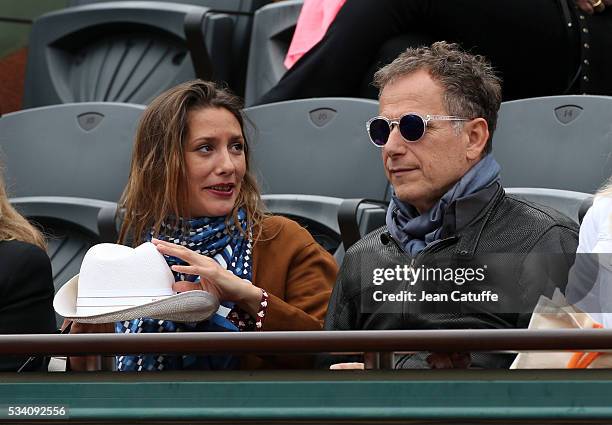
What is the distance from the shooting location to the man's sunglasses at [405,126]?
2.53 meters

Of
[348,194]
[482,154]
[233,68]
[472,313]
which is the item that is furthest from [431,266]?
[233,68]

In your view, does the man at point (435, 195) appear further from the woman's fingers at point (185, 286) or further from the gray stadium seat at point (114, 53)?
the gray stadium seat at point (114, 53)

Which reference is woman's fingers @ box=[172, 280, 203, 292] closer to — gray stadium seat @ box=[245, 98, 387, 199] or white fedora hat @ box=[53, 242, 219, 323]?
white fedora hat @ box=[53, 242, 219, 323]

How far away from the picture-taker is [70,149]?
12.8ft

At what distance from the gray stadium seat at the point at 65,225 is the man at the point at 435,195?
1.17 m

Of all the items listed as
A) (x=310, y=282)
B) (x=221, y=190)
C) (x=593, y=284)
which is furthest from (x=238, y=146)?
(x=593, y=284)

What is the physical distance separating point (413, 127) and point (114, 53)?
2.24 metres

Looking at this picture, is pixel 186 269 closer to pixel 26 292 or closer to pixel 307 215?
pixel 26 292

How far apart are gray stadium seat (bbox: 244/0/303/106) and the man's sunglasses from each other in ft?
5.33

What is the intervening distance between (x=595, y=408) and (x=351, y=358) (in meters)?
0.36

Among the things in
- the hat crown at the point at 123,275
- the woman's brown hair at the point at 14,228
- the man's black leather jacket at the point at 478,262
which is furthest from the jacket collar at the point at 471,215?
the woman's brown hair at the point at 14,228

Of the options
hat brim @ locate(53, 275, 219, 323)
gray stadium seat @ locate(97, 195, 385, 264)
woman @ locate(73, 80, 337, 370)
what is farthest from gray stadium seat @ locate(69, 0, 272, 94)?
Answer: hat brim @ locate(53, 275, 219, 323)

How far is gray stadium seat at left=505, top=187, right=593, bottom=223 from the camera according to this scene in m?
2.83
